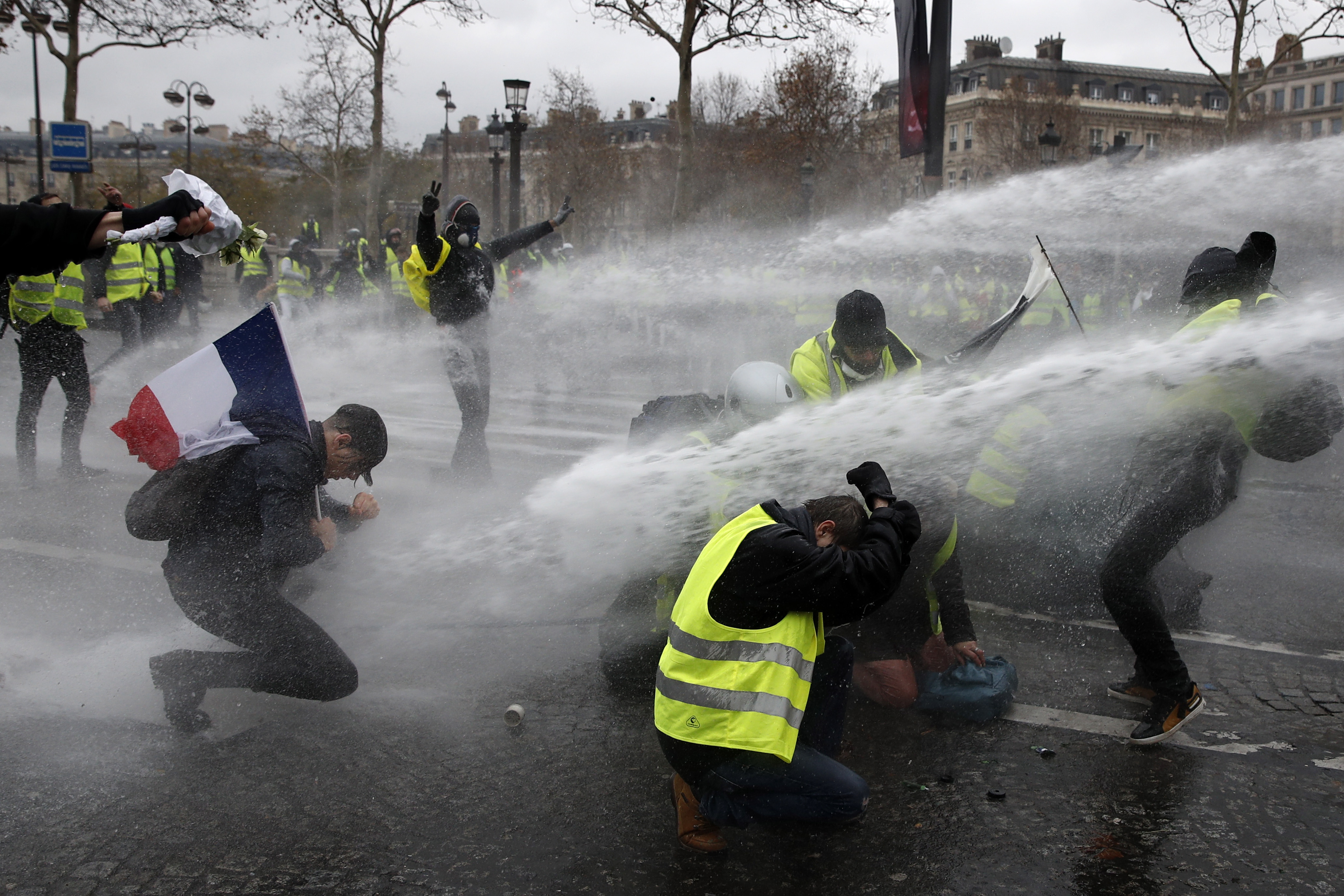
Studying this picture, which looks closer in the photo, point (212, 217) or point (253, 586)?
point (212, 217)

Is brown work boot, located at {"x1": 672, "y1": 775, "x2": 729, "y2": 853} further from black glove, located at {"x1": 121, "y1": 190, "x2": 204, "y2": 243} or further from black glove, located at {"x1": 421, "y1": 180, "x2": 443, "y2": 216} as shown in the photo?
black glove, located at {"x1": 421, "y1": 180, "x2": 443, "y2": 216}

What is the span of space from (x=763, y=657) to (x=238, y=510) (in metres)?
1.84

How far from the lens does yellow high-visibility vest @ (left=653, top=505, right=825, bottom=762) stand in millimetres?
2662

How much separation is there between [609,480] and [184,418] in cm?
170

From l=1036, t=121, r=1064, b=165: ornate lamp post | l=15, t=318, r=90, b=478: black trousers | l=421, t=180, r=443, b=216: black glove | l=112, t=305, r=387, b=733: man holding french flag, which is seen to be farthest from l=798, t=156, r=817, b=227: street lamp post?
l=112, t=305, r=387, b=733: man holding french flag

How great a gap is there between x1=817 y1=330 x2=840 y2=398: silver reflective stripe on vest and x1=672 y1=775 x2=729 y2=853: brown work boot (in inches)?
86.9

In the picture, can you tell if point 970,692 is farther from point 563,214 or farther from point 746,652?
point 563,214

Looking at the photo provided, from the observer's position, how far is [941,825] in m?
2.99

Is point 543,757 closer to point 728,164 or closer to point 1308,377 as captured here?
point 1308,377

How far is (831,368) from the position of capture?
4.67 meters

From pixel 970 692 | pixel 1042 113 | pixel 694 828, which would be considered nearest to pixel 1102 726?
pixel 970 692

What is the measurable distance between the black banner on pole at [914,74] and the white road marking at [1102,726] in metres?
8.88

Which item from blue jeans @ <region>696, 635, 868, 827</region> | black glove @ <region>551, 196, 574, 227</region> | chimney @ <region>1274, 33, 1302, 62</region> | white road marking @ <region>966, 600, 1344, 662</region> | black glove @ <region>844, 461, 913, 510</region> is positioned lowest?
white road marking @ <region>966, 600, 1344, 662</region>

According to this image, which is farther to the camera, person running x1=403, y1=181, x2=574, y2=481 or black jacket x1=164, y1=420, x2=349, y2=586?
person running x1=403, y1=181, x2=574, y2=481
